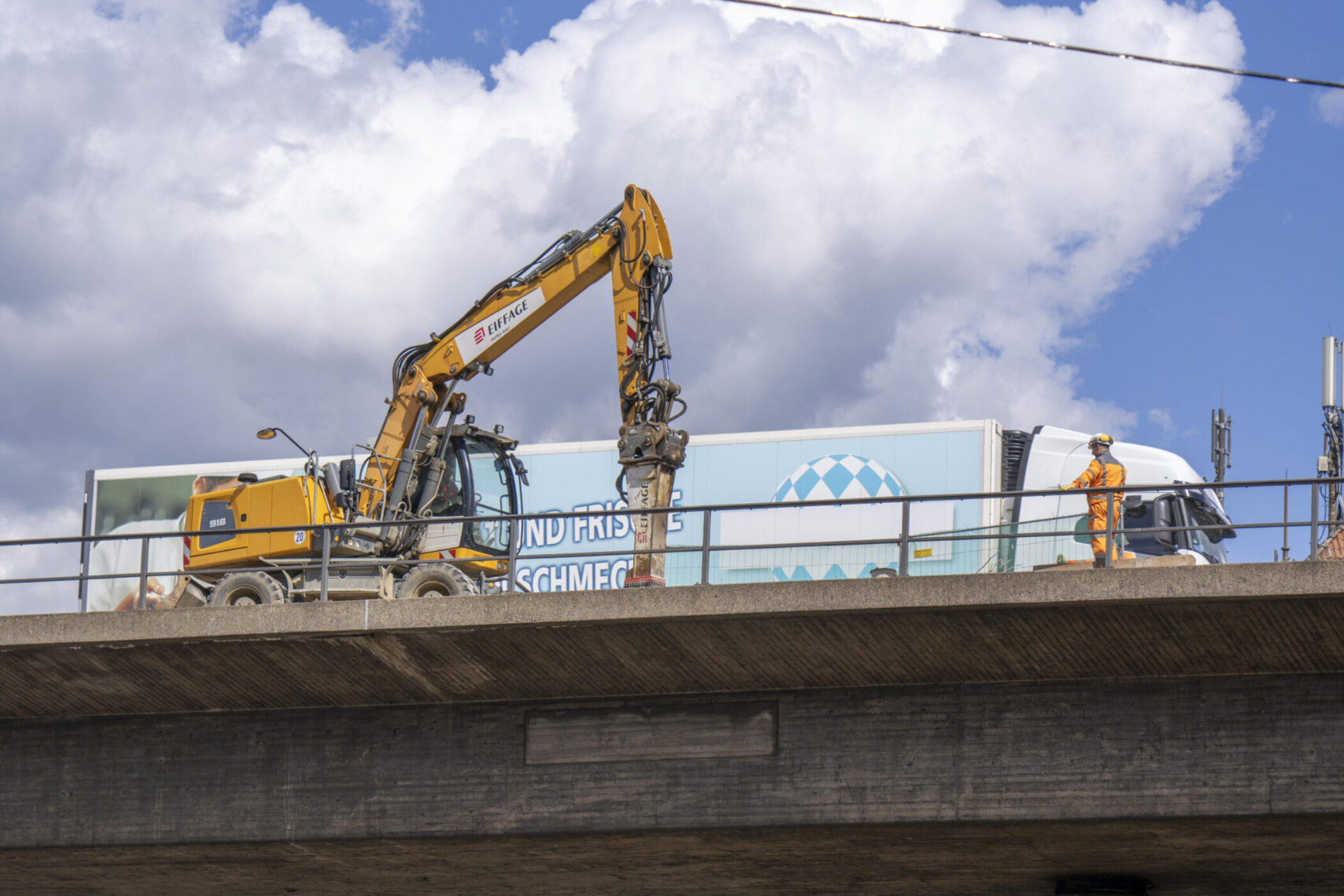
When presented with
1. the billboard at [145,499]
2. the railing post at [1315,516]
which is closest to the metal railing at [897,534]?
the railing post at [1315,516]

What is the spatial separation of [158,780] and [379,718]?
258cm

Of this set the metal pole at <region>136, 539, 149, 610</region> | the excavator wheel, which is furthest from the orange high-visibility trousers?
the metal pole at <region>136, 539, 149, 610</region>

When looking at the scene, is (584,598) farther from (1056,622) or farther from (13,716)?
(13,716)

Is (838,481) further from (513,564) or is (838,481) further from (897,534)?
(513,564)

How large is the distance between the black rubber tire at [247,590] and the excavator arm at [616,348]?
1863mm

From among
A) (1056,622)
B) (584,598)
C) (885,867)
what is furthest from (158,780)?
(1056,622)

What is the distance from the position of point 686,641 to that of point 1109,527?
403cm

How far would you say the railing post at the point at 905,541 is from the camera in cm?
1477

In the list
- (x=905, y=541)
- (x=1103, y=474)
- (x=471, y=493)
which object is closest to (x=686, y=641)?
(x=905, y=541)

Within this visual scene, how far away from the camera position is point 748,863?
58.1 feet

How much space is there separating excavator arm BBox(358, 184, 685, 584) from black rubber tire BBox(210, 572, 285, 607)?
1863 millimetres

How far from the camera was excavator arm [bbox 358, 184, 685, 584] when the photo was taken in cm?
1866

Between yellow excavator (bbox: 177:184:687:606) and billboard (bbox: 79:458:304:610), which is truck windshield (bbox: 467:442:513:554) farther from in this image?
billboard (bbox: 79:458:304:610)

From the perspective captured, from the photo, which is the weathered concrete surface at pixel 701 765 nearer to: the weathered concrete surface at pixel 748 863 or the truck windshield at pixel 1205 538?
the weathered concrete surface at pixel 748 863
